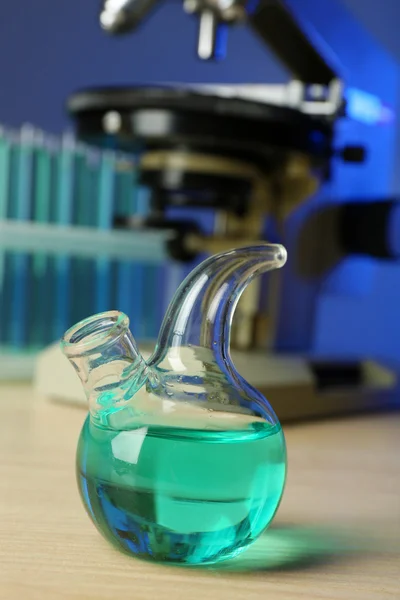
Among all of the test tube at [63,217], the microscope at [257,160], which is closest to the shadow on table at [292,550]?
the microscope at [257,160]

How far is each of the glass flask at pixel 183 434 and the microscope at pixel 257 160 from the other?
0.37 metres

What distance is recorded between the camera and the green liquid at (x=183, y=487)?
0.39 meters

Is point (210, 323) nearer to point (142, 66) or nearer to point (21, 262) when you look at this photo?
point (21, 262)

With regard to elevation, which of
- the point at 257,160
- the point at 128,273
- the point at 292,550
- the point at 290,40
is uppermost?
the point at 290,40

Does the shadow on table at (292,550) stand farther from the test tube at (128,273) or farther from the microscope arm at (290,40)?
the test tube at (128,273)

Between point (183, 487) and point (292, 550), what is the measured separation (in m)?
0.11

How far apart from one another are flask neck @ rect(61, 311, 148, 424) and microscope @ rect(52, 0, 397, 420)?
0.37 meters

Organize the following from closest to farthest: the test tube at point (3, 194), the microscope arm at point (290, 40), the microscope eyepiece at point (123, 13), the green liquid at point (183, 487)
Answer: the green liquid at point (183, 487) < the microscope eyepiece at point (123, 13) < the microscope arm at point (290, 40) < the test tube at point (3, 194)

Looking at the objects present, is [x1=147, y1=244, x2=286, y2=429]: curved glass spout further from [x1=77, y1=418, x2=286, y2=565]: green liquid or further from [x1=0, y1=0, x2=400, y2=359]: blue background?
[x1=0, y1=0, x2=400, y2=359]: blue background

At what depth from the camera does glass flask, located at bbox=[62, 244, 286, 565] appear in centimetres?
40

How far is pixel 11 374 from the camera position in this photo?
3.57ft

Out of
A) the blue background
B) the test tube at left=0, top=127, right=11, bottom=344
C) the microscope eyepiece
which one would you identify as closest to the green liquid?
the microscope eyepiece

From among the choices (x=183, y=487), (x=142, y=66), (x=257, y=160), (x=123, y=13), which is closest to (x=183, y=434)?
(x=183, y=487)

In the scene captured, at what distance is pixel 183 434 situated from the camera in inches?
15.8
